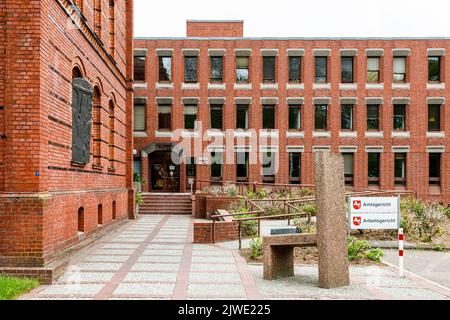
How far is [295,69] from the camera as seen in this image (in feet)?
113

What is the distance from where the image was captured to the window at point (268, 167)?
34.1 metres

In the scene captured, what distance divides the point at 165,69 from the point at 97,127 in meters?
18.9

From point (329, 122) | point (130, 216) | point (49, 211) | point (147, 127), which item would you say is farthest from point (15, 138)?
point (329, 122)

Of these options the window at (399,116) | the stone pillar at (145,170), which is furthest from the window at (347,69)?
the stone pillar at (145,170)

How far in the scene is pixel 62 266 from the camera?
31.9ft

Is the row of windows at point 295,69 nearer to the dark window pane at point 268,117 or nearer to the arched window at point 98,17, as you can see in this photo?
the dark window pane at point 268,117

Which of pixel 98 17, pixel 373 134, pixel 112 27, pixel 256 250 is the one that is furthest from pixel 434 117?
pixel 256 250

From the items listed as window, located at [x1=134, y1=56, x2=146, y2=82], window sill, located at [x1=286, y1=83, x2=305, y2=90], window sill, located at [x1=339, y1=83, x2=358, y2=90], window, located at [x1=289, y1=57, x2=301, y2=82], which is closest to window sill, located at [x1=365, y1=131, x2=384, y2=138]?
window sill, located at [x1=339, y1=83, x2=358, y2=90]

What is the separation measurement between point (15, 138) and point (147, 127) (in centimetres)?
2474

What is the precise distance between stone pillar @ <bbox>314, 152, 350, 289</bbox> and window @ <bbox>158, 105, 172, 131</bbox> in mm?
25901

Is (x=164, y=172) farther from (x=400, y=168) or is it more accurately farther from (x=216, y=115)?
(x=400, y=168)

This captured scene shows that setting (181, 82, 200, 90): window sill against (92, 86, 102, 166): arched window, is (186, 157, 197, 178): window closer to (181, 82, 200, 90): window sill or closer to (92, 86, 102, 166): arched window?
(181, 82, 200, 90): window sill

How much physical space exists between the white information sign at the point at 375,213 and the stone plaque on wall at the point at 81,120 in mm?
7009

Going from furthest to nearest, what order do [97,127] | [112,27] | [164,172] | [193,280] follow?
[164,172], [112,27], [97,127], [193,280]
